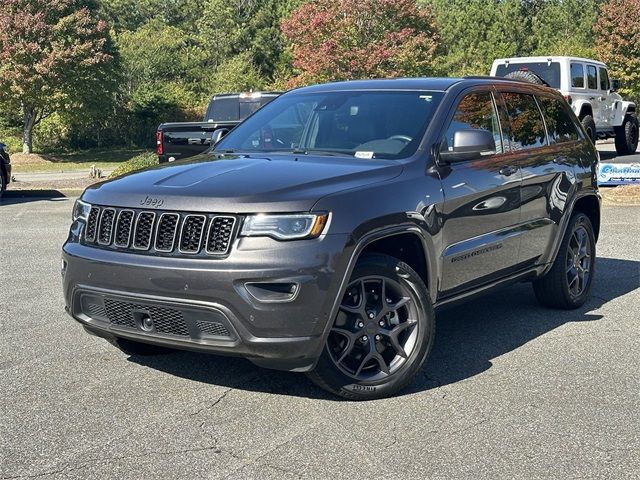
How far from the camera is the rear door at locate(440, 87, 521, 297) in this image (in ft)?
17.1

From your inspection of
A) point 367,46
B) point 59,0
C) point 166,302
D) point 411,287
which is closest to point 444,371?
point 411,287

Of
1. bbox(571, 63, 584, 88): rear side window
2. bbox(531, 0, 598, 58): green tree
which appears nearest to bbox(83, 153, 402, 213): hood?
bbox(571, 63, 584, 88): rear side window

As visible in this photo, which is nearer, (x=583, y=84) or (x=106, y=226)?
(x=106, y=226)

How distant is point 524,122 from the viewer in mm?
6352

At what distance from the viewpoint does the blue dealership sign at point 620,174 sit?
586 inches

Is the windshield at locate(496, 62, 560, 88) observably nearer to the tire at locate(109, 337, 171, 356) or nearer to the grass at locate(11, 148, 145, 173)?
the tire at locate(109, 337, 171, 356)

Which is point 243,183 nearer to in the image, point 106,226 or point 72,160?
point 106,226

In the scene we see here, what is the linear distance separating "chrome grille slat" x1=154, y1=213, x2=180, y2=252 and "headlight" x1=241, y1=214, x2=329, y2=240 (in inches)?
15.5

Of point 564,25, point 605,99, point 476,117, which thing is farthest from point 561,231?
point 564,25

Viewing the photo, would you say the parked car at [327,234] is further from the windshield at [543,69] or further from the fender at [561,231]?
the windshield at [543,69]

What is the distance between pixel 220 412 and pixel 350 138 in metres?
2.02

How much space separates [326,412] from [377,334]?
52cm

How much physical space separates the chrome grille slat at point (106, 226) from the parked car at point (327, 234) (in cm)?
1

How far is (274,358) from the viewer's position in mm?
4316
